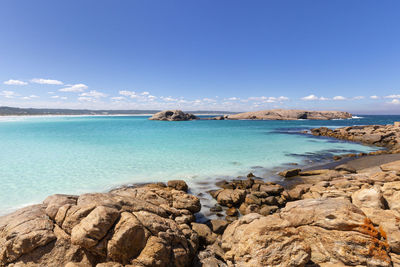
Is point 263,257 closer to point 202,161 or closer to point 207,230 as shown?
point 207,230

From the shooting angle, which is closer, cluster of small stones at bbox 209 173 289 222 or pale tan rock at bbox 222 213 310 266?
pale tan rock at bbox 222 213 310 266

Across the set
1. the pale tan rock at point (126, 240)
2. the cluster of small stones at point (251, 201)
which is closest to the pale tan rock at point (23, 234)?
the pale tan rock at point (126, 240)

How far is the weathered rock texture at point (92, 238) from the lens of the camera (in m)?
4.76

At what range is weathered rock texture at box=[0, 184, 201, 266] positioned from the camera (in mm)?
4758

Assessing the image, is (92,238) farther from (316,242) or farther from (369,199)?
(369,199)

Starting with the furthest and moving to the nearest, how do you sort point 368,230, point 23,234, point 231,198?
point 231,198, point 368,230, point 23,234

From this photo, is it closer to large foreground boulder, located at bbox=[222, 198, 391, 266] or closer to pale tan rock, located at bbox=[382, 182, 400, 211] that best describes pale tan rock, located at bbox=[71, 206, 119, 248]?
large foreground boulder, located at bbox=[222, 198, 391, 266]

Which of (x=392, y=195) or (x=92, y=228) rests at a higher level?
(x=92, y=228)

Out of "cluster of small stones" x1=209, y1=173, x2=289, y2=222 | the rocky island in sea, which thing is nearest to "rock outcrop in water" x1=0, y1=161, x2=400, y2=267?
"cluster of small stones" x1=209, y1=173, x2=289, y2=222

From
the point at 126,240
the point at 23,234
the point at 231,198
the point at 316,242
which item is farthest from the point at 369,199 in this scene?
the point at 23,234

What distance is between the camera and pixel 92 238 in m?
4.79

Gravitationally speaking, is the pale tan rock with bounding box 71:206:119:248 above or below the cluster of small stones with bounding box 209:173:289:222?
above

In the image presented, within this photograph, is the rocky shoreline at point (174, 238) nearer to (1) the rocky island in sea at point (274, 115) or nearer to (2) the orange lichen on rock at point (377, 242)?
(2) the orange lichen on rock at point (377, 242)

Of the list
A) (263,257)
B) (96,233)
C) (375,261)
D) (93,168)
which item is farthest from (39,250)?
(93,168)
